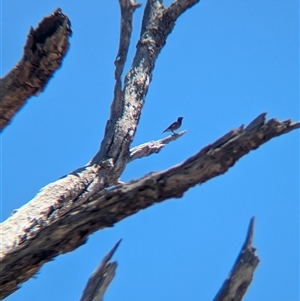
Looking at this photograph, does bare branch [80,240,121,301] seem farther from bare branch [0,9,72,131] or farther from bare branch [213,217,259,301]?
bare branch [0,9,72,131]

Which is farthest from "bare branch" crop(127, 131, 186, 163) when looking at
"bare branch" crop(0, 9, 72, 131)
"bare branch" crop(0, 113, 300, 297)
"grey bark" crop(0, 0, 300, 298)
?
"bare branch" crop(0, 9, 72, 131)

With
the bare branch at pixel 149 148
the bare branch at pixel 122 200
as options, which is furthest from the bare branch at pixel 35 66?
the bare branch at pixel 149 148

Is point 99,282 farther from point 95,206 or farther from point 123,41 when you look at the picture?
point 123,41

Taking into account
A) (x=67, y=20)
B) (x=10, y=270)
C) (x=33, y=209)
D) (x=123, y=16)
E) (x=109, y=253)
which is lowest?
(x=10, y=270)

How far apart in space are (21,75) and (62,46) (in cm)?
30

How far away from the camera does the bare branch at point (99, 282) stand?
382 cm

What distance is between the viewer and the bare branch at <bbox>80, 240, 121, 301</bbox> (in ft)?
12.5

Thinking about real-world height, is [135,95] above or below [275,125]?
above

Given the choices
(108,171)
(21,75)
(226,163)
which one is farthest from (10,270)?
(108,171)

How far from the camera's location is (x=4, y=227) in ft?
12.5

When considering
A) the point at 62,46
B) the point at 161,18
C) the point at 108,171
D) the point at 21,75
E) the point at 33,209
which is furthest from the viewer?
the point at 161,18

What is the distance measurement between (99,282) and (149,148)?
2.89 meters

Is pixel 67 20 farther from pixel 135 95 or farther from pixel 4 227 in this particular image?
pixel 135 95

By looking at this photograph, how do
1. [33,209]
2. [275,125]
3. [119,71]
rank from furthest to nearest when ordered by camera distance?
[119,71], [33,209], [275,125]
